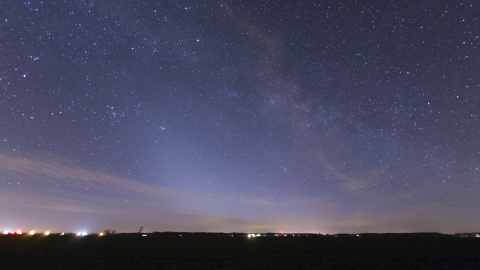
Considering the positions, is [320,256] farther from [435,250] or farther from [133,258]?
[133,258]

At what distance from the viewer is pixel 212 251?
21.9 meters

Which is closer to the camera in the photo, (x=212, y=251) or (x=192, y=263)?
(x=192, y=263)

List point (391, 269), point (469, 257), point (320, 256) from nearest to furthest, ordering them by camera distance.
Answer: point (391, 269)
point (469, 257)
point (320, 256)

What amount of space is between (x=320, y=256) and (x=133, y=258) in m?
13.4

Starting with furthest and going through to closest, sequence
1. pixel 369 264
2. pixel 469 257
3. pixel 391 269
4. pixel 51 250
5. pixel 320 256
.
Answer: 1. pixel 51 250
2. pixel 320 256
3. pixel 469 257
4. pixel 369 264
5. pixel 391 269

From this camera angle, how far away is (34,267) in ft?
55.0

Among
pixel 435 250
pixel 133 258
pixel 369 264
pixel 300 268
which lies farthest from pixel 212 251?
pixel 435 250

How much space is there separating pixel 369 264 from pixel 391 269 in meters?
1.37

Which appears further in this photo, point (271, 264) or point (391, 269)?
point (271, 264)

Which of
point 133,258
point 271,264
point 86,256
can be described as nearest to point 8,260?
point 86,256

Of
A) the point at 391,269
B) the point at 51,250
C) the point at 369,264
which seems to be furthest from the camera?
the point at 51,250

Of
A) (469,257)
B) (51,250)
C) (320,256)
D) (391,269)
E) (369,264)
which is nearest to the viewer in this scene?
(391,269)

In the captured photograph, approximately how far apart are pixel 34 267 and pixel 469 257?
2861 cm

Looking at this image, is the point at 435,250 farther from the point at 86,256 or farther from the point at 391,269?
the point at 86,256
